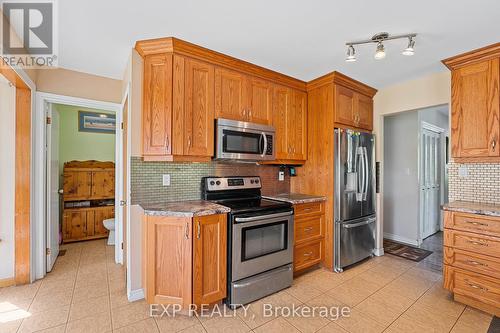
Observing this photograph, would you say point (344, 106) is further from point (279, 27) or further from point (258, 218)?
point (258, 218)

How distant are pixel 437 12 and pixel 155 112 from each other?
2.41 m

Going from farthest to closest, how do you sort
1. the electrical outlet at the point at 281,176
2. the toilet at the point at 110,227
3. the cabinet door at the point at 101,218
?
the cabinet door at the point at 101,218, the toilet at the point at 110,227, the electrical outlet at the point at 281,176

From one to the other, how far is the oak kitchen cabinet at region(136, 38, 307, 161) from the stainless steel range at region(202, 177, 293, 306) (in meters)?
0.57

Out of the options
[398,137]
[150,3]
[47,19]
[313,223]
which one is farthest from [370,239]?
[47,19]

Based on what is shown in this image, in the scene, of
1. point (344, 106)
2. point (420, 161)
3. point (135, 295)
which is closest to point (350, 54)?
point (344, 106)

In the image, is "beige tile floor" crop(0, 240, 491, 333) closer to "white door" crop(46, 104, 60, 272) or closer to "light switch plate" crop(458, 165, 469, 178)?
"white door" crop(46, 104, 60, 272)

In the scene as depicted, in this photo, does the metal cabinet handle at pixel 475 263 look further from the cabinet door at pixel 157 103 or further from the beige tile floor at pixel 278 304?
the cabinet door at pixel 157 103

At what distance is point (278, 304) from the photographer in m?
2.16

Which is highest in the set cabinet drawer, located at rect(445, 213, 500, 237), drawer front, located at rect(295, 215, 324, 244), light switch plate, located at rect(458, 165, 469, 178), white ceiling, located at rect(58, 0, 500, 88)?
white ceiling, located at rect(58, 0, 500, 88)

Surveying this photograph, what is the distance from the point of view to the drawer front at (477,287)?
196 centimetres

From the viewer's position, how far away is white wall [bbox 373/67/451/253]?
9.22 ft

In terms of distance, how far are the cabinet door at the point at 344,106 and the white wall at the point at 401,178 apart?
4.90ft

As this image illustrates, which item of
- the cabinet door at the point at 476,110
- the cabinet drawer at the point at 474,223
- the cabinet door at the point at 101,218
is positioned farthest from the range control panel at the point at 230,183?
the cabinet door at the point at 101,218

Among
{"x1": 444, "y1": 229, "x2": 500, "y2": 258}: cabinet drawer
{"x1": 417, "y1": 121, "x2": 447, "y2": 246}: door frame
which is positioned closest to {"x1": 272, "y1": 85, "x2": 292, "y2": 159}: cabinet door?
{"x1": 444, "y1": 229, "x2": 500, "y2": 258}: cabinet drawer
